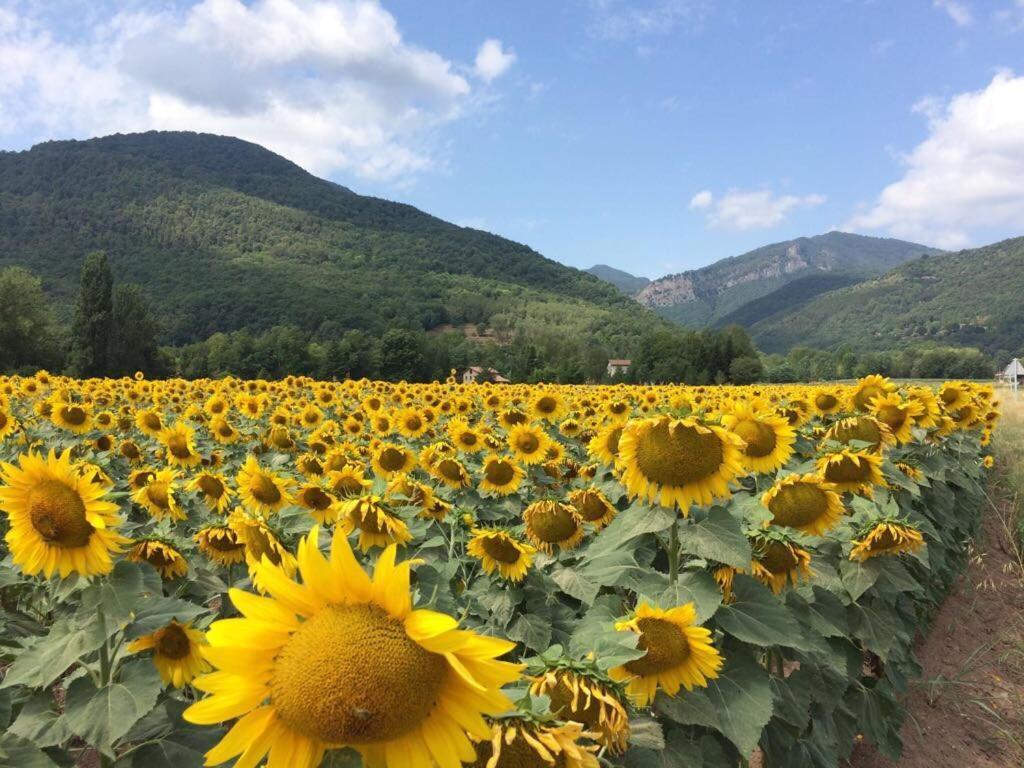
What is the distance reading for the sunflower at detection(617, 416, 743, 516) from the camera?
2.50 meters

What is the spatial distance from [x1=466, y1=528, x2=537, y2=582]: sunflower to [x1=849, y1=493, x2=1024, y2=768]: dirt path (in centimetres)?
291

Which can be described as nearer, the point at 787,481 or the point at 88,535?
the point at 88,535

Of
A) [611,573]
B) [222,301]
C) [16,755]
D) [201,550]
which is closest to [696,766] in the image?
[611,573]

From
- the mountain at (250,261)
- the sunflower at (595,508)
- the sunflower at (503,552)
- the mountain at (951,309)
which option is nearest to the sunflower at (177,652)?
the sunflower at (503,552)

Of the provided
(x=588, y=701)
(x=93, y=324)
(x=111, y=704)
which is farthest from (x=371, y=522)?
(x=93, y=324)

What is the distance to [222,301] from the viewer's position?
9875 centimetres

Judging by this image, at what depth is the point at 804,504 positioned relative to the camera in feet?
10.7

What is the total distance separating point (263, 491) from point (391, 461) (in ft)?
7.18

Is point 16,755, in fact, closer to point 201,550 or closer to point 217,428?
point 201,550

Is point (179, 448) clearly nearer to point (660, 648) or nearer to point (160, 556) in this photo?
point (160, 556)

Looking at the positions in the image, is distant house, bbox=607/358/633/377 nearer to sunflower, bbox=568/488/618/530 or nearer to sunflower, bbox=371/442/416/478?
sunflower, bbox=371/442/416/478

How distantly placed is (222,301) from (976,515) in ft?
342

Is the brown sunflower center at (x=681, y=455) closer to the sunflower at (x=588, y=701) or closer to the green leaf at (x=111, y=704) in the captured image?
the sunflower at (x=588, y=701)

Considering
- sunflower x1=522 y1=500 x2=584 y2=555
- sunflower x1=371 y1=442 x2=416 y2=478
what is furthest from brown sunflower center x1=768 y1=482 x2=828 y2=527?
sunflower x1=371 y1=442 x2=416 y2=478
